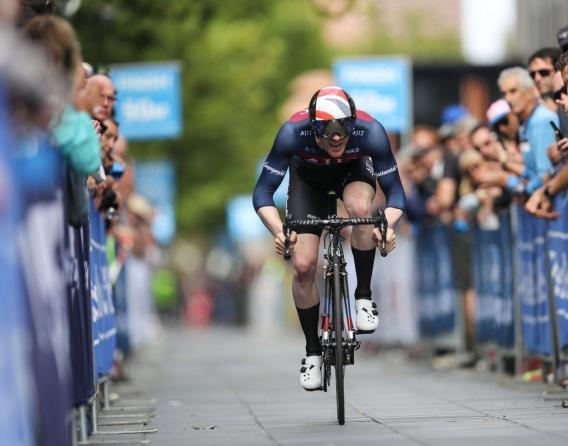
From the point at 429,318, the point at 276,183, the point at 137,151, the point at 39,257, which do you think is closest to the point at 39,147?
the point at 39,257

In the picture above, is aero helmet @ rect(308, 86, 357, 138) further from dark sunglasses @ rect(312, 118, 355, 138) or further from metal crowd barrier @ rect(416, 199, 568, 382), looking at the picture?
metal crowd barrier @ rect(416, 199, 568, 382)

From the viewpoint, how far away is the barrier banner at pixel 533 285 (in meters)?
13.8

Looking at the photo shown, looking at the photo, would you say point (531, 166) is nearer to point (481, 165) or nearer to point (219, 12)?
point (481, 165)

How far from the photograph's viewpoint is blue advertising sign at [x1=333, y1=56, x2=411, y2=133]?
29.8 metres

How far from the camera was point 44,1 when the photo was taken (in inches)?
403

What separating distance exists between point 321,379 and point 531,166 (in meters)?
3.68

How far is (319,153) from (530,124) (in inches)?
132

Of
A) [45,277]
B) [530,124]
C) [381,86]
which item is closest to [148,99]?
[381,86]

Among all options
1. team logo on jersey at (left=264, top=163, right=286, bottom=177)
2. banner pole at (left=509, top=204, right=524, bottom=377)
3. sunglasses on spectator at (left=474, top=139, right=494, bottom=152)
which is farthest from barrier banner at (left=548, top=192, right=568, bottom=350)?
team logo on jersey at (left=264, top=163, right=286, bottom=177)

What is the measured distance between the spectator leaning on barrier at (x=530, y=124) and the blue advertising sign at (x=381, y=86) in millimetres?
15041

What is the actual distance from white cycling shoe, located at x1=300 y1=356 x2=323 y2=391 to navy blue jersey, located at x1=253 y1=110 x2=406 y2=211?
101 cm

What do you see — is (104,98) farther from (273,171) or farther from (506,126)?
(506,126)

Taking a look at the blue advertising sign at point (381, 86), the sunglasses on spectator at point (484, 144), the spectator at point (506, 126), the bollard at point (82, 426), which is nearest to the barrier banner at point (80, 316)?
the bollard at point (82, 426)

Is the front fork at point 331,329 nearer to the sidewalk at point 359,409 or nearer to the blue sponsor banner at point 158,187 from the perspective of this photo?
the sidewalk at point 359,409
